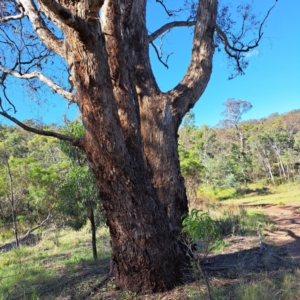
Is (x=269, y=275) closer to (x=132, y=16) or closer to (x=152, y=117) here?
(x=152, y=117)

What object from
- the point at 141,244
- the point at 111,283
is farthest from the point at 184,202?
the point at 111,283

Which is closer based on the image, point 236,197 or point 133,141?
point 133,141

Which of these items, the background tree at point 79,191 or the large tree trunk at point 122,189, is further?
the background tree at point 79,191

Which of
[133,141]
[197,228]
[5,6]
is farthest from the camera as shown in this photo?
[5,6]

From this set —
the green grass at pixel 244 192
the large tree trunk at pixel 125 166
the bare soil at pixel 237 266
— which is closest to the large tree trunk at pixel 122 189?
the large tree trunk at pixel 125 166

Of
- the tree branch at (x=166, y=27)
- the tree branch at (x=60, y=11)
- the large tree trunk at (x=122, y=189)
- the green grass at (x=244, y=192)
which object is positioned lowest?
the green grass at (x=244, y=192)

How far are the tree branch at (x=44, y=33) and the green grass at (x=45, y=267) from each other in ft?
9.59

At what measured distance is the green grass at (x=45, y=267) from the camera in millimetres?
4074

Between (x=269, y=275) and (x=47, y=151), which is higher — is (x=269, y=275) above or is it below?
below

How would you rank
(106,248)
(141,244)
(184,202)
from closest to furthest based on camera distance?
(141,244), (184,202), (106,248)

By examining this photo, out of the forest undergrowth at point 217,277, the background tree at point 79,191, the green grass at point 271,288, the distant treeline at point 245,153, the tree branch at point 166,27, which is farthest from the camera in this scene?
the distant treeline at point 245,153

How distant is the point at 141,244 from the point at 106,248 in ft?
14.3

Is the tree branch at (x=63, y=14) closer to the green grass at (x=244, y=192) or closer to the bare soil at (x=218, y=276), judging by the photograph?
the bare soil at (x=218, y=276)

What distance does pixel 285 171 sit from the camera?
32.4 m
